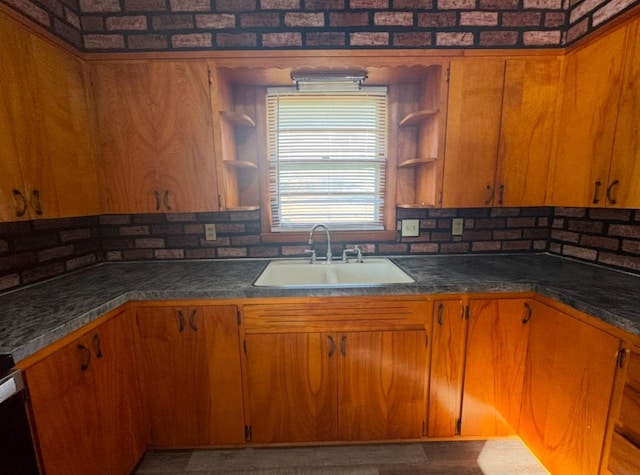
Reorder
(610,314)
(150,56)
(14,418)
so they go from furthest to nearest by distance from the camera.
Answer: (150,56)
(610,314)
(14,418)

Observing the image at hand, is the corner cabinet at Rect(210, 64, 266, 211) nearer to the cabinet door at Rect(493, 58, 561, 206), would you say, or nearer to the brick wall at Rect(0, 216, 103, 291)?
the brick wall at Rect(0, 216, 103, 291)

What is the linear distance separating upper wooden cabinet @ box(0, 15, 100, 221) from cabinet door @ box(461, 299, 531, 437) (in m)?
2.10

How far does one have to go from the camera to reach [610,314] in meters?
1.01

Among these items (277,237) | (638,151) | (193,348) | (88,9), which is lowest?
(193,348)

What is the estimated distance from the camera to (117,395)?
1.24 m

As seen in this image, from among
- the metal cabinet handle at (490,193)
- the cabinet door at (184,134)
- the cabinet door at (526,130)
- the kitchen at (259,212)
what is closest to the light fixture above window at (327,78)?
the kitchen at (259,212)

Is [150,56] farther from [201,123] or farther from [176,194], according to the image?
[176,194]

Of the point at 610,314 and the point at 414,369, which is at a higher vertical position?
the point at 610,314

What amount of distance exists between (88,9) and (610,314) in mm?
2954

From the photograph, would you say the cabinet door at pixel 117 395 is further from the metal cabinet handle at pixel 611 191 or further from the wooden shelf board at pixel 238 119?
the metal cabinet handle at pixel 611 191

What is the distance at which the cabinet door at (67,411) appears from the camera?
2.96 ft

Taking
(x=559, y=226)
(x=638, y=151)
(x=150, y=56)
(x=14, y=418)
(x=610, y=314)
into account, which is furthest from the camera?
(x=559, y=226)

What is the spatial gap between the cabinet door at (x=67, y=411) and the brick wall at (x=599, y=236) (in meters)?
2.66

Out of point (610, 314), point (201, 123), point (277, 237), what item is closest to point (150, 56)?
point (201, 123)
